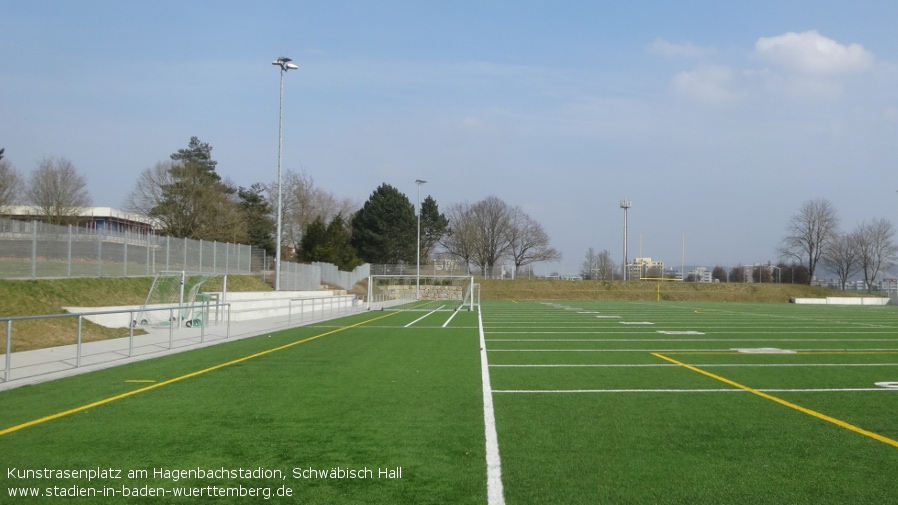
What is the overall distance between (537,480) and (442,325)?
794 inches

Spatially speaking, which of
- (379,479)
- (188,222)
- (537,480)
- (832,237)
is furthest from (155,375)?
(832,237)

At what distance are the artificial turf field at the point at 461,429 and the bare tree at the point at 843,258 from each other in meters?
99.9

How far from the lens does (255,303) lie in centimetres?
3011

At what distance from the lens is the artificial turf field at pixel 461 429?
553cm

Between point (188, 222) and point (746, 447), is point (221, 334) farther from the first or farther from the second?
point (188, 222)

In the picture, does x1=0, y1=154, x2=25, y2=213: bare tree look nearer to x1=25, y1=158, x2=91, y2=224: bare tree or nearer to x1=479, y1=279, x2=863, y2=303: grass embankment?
x1=25, y1=158, x2=91, y2=224: bare tree

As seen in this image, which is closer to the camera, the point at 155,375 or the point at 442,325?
the point at 155,375

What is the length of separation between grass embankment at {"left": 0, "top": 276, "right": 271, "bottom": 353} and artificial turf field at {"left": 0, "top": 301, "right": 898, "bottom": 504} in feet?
17.4

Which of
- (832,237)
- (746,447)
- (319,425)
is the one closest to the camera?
(746,447)

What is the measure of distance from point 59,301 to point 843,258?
110 metres

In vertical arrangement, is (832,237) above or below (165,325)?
above

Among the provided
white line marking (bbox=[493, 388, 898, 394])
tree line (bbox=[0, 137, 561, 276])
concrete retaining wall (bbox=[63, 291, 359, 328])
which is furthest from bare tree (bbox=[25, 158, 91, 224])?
white line marking (bbox=[493, 388, 898, 394])

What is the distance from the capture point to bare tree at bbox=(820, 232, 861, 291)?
103 metres

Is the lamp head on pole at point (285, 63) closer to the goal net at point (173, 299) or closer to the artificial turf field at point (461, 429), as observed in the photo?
the goal net at point (173, 299)
